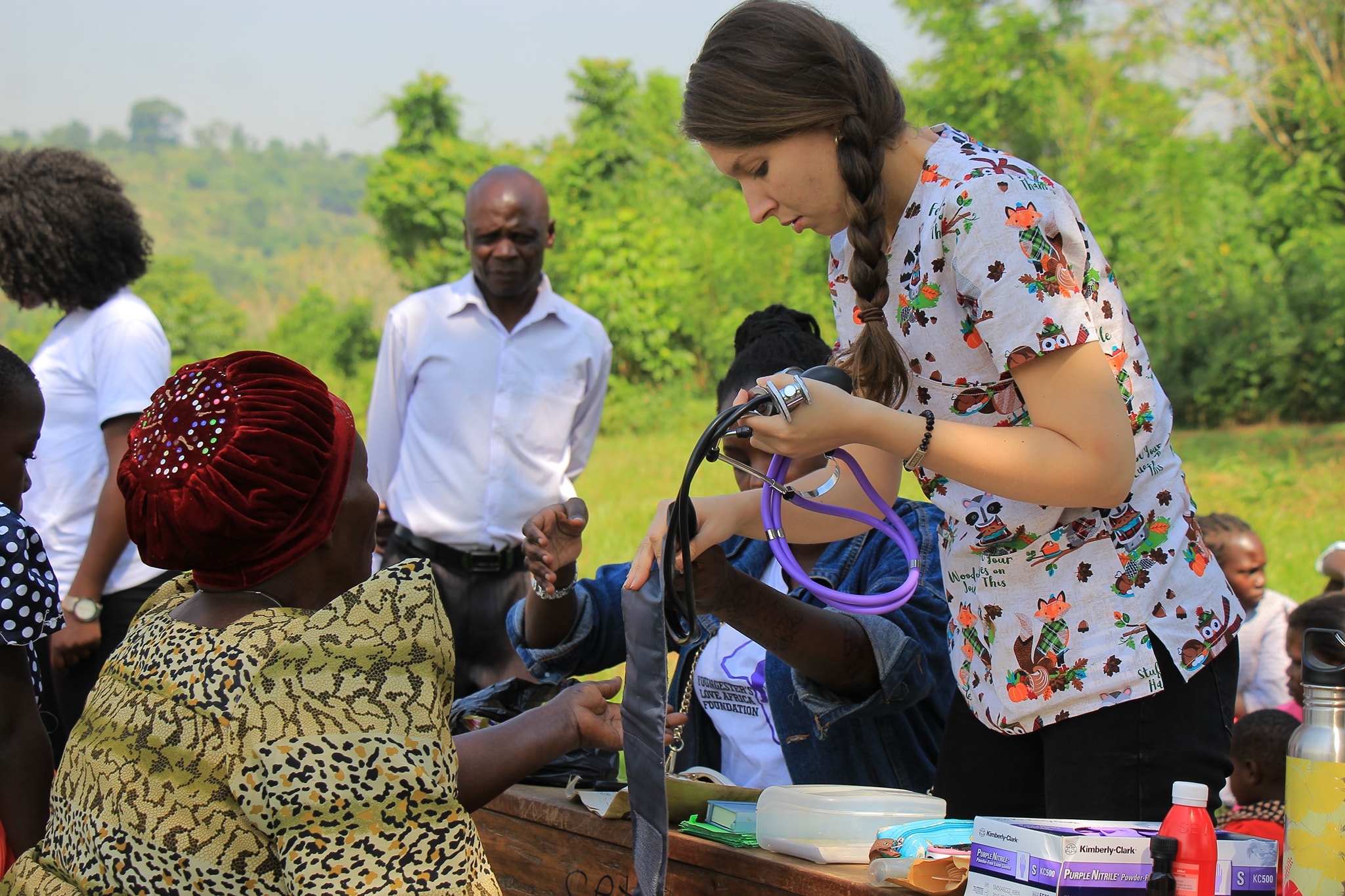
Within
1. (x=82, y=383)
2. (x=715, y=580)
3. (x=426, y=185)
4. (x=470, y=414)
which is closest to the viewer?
(x=715, y=580)

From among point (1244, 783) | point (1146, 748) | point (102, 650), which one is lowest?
point (1244, 783)

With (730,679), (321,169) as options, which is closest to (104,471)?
(730,679)

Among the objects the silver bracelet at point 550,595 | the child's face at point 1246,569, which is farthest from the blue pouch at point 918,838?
the child's face at point 1246,569

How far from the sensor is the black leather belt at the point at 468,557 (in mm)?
4484

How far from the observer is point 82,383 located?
3498mm

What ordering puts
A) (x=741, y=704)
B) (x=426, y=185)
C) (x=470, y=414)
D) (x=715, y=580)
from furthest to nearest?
(x=426, y=185) < (x=470, y=414) < (x=741, y=704) < (x=715, y=580)

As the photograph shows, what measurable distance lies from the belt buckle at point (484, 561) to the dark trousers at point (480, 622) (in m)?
0.02

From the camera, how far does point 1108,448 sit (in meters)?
1.61

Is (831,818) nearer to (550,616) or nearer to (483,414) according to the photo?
(550,616)

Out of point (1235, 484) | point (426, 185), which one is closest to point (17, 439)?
point (1235, 484)

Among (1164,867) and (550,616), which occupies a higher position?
(1164,867)

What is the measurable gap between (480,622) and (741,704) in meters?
1.93

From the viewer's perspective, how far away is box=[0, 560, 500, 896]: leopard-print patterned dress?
1.56 meters

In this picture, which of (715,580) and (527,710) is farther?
(527,710)
